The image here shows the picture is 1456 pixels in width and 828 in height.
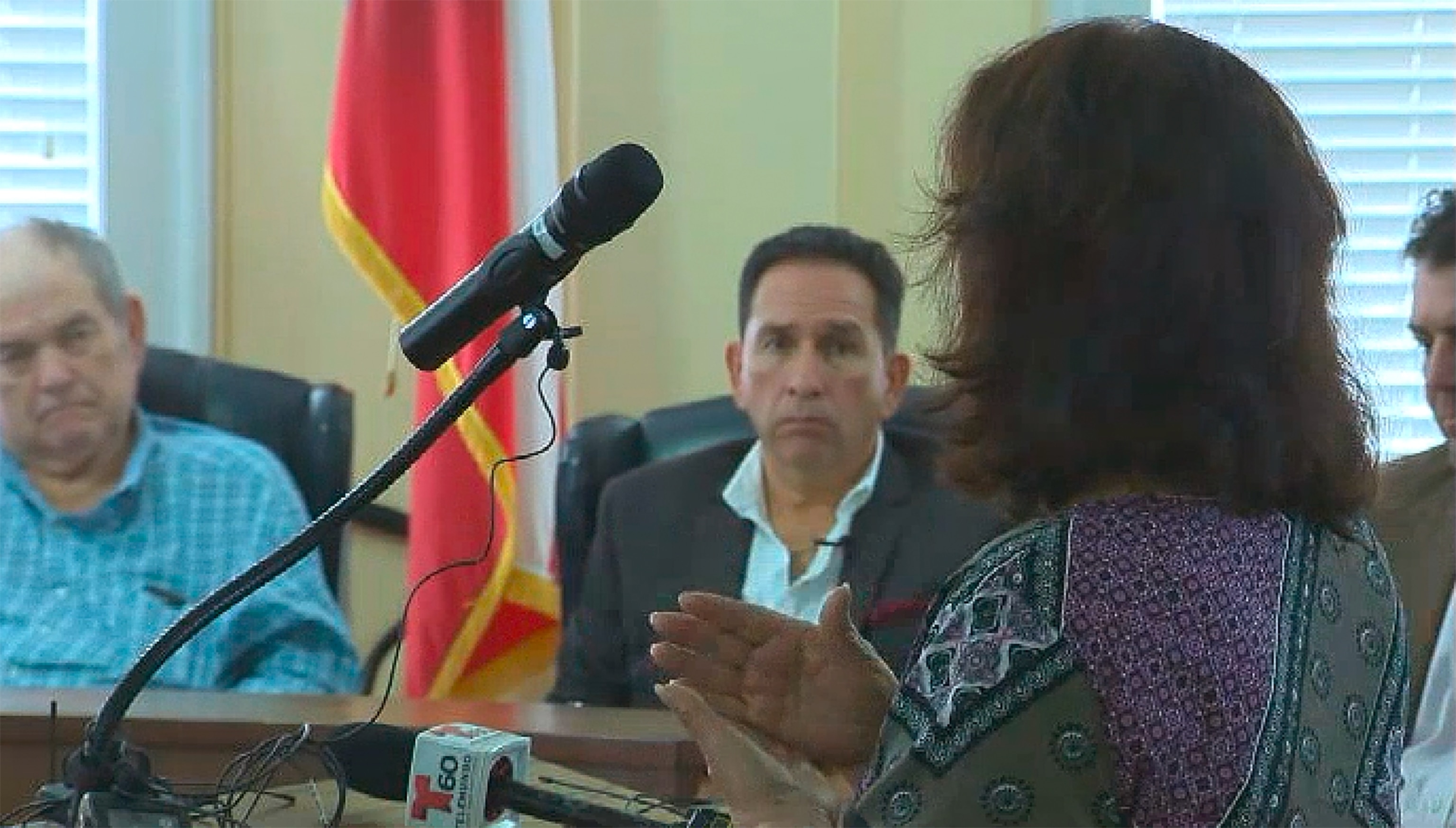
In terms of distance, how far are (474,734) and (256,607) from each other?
1412 mm

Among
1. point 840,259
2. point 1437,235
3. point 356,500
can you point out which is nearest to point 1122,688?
point 356,500

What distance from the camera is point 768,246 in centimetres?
311

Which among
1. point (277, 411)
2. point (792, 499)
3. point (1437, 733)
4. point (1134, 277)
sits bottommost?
point (1437, 733)

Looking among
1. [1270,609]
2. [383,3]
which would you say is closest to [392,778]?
[1270,609]

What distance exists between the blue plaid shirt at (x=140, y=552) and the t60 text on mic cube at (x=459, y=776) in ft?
4.64

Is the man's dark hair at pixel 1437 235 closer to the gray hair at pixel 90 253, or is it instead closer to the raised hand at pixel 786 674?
the raised hand at pixel 786 674

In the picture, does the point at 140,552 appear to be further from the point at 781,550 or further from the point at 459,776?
the point at 459,776

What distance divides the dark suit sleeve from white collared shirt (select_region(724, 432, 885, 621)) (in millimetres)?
186

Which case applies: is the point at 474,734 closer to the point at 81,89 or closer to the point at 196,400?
the point at 196,400

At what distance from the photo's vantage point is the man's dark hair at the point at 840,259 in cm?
309

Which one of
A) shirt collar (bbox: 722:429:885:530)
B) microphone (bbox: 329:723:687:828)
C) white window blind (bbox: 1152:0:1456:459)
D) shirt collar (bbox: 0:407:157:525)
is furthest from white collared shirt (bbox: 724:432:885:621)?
microphone (bbox: 329:723:687:828)

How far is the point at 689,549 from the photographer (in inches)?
120

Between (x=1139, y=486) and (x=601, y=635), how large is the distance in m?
1.82

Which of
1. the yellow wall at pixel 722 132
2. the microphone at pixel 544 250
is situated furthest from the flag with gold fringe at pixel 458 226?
the microphone at pixel 544 250
